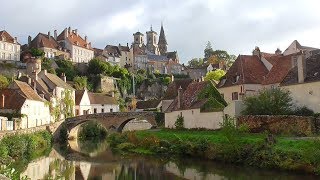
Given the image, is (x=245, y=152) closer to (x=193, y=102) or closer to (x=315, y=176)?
(x=315, y=176)

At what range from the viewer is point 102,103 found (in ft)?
249

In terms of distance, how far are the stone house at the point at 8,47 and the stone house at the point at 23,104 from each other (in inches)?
1170

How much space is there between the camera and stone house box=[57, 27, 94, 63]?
307 feet

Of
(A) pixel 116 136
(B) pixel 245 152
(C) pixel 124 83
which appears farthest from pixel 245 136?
(C) pixel 124 83

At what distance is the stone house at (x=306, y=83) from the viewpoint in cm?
3422

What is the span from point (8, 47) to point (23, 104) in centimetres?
3781

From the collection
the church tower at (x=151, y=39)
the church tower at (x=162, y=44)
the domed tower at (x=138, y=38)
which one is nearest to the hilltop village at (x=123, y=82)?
the domed tower at (x=138, y=38)

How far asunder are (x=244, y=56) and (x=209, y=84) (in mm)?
5993

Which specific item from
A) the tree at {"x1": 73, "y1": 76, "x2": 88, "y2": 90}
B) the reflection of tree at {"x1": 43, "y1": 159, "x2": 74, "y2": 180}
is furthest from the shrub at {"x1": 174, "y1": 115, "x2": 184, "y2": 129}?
the tree at {"x1": 73, "y1": 76, "x2": 88, "y2": 90}

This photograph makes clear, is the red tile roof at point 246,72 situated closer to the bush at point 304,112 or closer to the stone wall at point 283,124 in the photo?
the bush at point 304,112

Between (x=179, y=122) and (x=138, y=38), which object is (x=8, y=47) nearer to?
(x=179, y=122)

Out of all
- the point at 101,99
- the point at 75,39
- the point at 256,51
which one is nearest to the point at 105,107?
the point at 101,99

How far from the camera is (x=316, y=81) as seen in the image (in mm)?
33875

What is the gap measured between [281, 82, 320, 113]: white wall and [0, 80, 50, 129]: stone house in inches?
978
